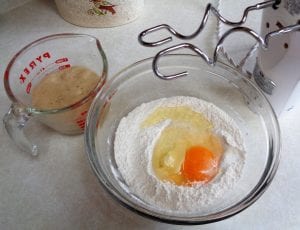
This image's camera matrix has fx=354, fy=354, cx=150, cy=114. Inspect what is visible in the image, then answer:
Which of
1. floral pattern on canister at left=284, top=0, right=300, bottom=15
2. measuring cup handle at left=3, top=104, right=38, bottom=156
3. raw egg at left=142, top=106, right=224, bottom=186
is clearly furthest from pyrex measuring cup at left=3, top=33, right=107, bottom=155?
floral pattern on canister at left=284, top=0, right=300, bottom=15

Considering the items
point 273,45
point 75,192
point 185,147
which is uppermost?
point 273,45

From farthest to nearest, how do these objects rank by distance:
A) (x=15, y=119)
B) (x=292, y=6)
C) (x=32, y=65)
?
(x=32, y=65)
(x=15, y=119)
(x=292, y=6)

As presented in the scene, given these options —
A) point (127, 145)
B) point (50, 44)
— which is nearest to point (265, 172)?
point (127, 145)

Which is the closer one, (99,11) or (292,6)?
(292,6)

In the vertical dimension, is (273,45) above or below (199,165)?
above

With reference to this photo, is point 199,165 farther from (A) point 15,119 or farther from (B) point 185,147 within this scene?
(A) point 15,119

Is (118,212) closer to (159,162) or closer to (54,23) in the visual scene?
(159,162)

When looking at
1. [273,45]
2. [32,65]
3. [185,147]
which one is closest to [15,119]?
[32,65]

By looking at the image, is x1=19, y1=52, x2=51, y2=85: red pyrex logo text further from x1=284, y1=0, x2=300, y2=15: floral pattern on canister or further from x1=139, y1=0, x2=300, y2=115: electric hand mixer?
x1=284, y1=0, x2=300, y2=15: floral pattern on canister
